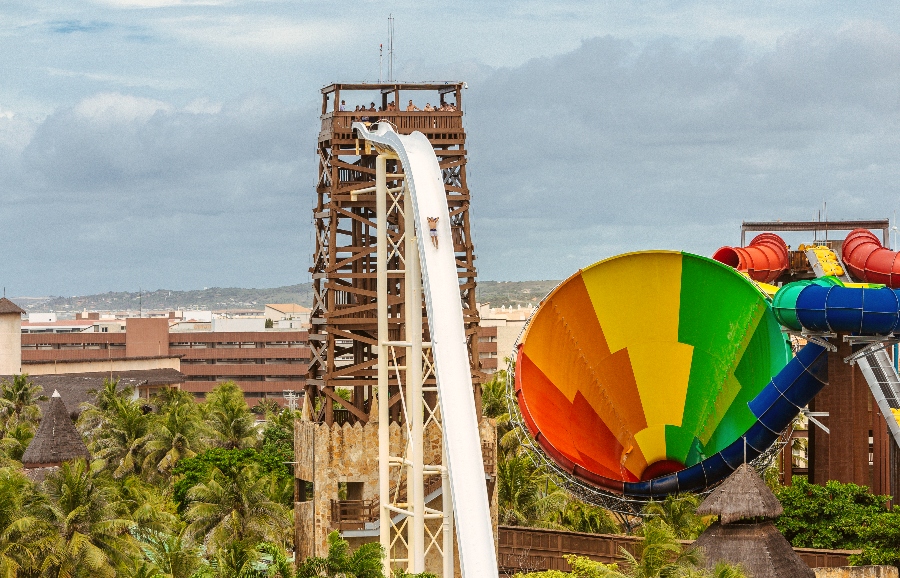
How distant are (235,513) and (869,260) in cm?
1918

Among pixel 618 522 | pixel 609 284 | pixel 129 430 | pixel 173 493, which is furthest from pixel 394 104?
pixel 129 430

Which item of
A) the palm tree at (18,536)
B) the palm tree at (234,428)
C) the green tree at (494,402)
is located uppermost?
the green tree at (494,402)

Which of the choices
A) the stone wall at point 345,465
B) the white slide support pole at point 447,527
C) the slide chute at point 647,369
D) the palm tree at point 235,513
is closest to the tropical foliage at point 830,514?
the slide chute at point 647,369

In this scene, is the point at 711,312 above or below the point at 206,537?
above

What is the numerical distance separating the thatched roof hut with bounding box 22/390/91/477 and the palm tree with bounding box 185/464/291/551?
358 inches

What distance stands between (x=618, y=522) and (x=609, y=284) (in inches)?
284

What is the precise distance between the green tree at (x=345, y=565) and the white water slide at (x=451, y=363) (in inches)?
126

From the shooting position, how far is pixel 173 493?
53031 millimetres

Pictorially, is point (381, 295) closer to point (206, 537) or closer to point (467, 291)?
point (467, 291)

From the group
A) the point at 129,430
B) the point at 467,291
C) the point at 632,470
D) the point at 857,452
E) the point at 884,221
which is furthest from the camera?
the point at 129,430

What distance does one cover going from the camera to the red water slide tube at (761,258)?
4816cm

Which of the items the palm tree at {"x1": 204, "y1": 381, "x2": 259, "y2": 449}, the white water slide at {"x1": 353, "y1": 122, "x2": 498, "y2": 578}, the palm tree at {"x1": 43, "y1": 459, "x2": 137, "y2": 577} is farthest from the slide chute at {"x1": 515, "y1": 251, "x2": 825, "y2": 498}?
the palm tree at {"x1": 204, "y1": 381, "x2": 259, "y2": 449}

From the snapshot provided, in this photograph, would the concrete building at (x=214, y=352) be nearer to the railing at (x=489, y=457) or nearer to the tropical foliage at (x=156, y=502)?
the tropical foliage at (x=156, y=502)

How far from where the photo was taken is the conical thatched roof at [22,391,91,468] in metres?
50.8
